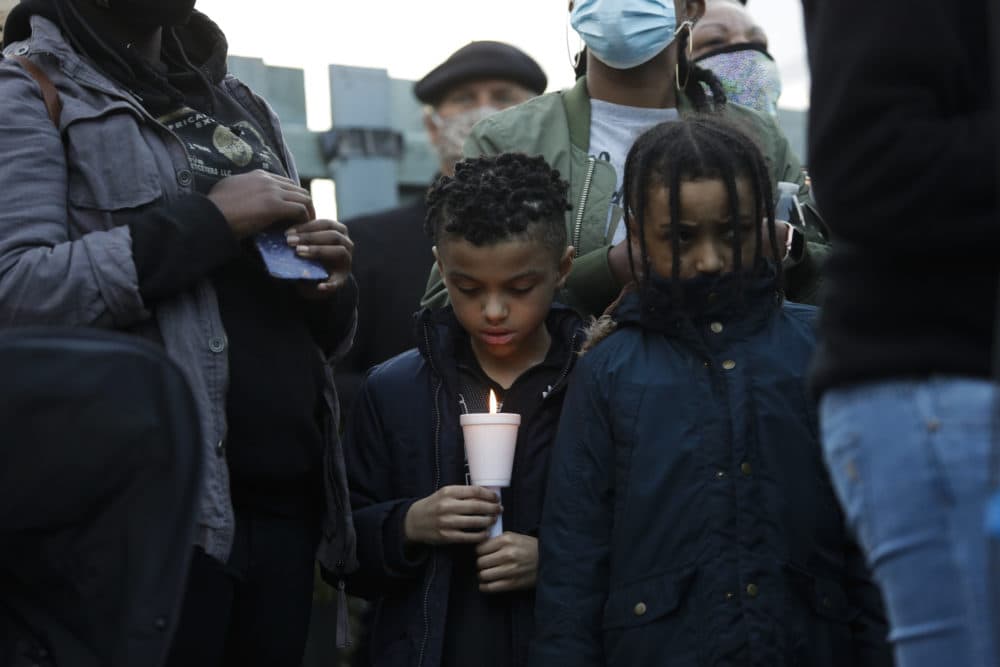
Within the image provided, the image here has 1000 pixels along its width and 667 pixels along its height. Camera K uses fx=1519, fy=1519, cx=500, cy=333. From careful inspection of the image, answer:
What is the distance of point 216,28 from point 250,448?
1095 mm

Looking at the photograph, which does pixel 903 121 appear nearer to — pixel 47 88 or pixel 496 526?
pixel 496 526

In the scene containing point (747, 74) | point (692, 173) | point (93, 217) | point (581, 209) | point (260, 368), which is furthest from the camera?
point (747, 74)

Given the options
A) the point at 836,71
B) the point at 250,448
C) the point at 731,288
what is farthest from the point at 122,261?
the point at 836,71

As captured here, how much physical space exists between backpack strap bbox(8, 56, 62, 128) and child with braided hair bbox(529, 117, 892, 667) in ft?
3.94

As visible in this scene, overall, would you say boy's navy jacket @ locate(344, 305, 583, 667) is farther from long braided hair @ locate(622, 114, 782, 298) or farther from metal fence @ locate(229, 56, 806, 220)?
metal fence @ locate(229, 56, 806, 220)

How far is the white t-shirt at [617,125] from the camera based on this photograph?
3.91m

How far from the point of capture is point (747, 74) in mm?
5008

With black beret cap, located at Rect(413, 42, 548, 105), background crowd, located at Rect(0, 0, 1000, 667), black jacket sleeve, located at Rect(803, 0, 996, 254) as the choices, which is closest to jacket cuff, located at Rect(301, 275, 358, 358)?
background crowd, located at Rect(0, 0, 1000, 667)

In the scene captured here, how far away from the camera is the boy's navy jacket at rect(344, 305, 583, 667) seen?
333cm

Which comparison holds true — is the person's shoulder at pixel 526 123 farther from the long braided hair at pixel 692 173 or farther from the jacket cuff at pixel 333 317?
the jacket cuff at pixel 333 317

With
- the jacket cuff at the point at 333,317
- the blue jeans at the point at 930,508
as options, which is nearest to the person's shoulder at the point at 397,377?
the jacket cuff at the point at 333,317

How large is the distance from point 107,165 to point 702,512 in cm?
137

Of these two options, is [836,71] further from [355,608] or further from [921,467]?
[355,608]

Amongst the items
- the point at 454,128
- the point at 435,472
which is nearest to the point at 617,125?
the point at 435,472
